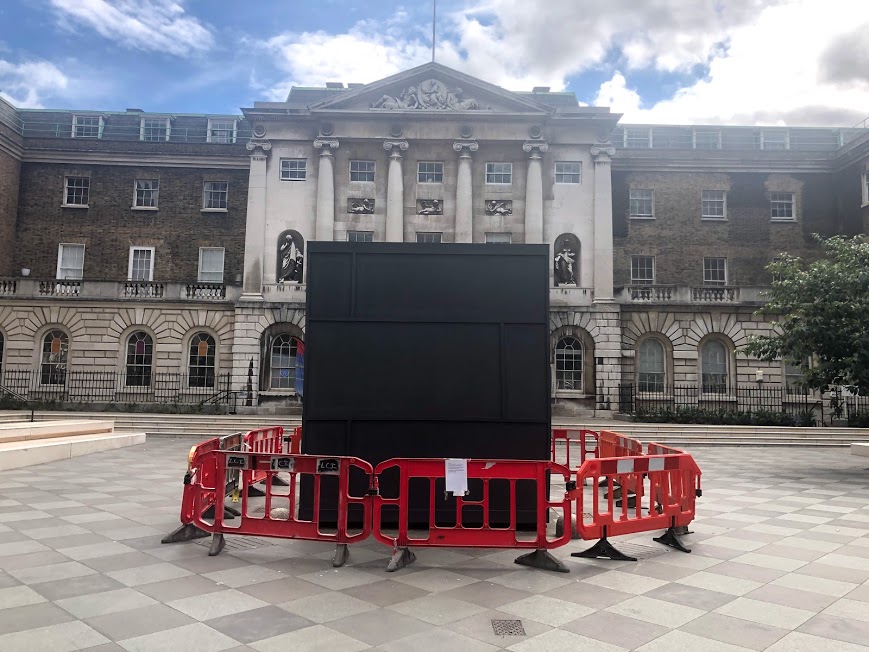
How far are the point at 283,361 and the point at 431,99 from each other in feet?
49.0

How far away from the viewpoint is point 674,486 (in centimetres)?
841

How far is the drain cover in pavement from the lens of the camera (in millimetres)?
5160

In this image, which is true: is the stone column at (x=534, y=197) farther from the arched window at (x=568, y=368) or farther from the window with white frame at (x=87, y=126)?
the window with white frame at (x=87, y=126)

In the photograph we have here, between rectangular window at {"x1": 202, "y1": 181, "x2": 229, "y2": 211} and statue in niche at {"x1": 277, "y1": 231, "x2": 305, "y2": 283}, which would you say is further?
rectangular window at {"x1": 202, "y1": 181, "x2": 229, "y2": 211}

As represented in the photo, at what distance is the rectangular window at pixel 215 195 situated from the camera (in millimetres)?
37156

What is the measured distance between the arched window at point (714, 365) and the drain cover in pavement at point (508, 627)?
2998cm

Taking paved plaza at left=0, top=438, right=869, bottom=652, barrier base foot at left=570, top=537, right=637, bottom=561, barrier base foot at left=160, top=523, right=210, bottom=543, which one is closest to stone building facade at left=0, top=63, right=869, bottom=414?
paved plaza at left=0, top=438, right=869, bottom=652

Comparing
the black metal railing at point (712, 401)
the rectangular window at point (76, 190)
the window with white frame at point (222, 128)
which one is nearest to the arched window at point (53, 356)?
the rectangular window at point (76, 190)

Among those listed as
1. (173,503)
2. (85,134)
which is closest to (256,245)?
(85,134)

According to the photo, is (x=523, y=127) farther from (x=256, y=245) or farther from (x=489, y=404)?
(x=489, y=404)

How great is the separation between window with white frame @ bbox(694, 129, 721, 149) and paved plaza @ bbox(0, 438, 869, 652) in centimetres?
3987

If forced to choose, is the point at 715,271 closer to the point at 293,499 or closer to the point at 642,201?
the point at 642,201

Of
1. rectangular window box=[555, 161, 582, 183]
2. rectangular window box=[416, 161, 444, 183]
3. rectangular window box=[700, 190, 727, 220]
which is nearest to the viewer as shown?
rectangular window box=[416, 161, 444, 183]

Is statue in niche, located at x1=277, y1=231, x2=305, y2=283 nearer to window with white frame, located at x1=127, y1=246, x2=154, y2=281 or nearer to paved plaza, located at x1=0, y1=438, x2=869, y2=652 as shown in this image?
window with white frame, located at x1=127, y1=246, x2=154, y2=281
